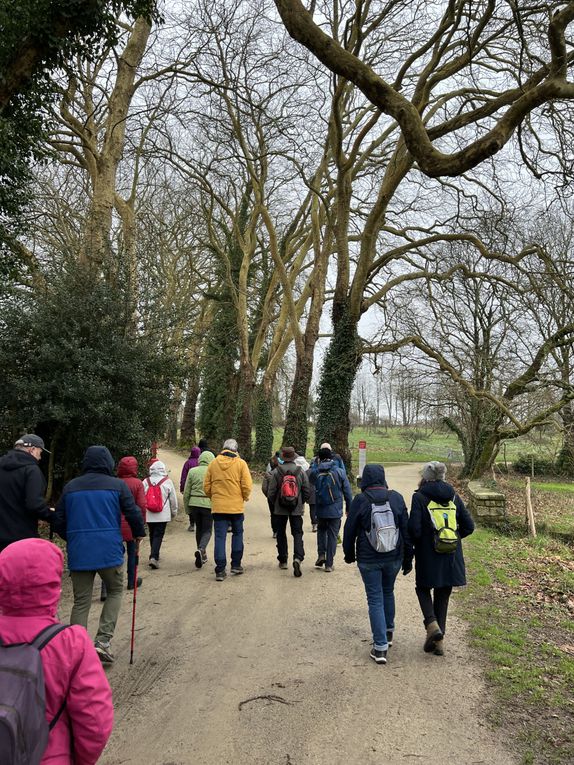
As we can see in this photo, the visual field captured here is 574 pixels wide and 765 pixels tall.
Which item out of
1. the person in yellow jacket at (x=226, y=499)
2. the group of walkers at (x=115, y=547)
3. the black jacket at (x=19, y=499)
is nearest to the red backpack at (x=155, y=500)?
the group of walkers at (x=115, y=547)

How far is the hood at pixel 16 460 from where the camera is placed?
499 centimetres

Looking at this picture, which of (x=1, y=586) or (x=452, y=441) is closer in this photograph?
(x=1, y=586)

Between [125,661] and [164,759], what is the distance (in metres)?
1.77

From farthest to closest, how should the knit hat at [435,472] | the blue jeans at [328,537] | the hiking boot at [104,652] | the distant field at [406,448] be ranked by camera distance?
the distant field at [406,448], the blue jeans at [328,537], the knit hat at [435,472], the hiking boot at [104,652]

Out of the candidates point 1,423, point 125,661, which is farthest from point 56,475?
point 125,661

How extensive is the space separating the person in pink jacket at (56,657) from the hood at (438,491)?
3.84m

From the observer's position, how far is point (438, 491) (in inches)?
210

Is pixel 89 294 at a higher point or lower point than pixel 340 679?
higher

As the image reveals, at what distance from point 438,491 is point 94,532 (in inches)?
129

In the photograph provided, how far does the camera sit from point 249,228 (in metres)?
23.2

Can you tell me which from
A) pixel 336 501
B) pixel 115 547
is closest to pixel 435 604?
pixel 336 501

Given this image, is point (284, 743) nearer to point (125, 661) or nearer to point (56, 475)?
point (125, 661)

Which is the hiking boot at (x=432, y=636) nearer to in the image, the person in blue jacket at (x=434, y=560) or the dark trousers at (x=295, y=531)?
the person in blue jacket at (x=434, y=560)

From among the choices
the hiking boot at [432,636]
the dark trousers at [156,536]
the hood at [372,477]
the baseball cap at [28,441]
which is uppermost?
the baseball cap at [28,441]
